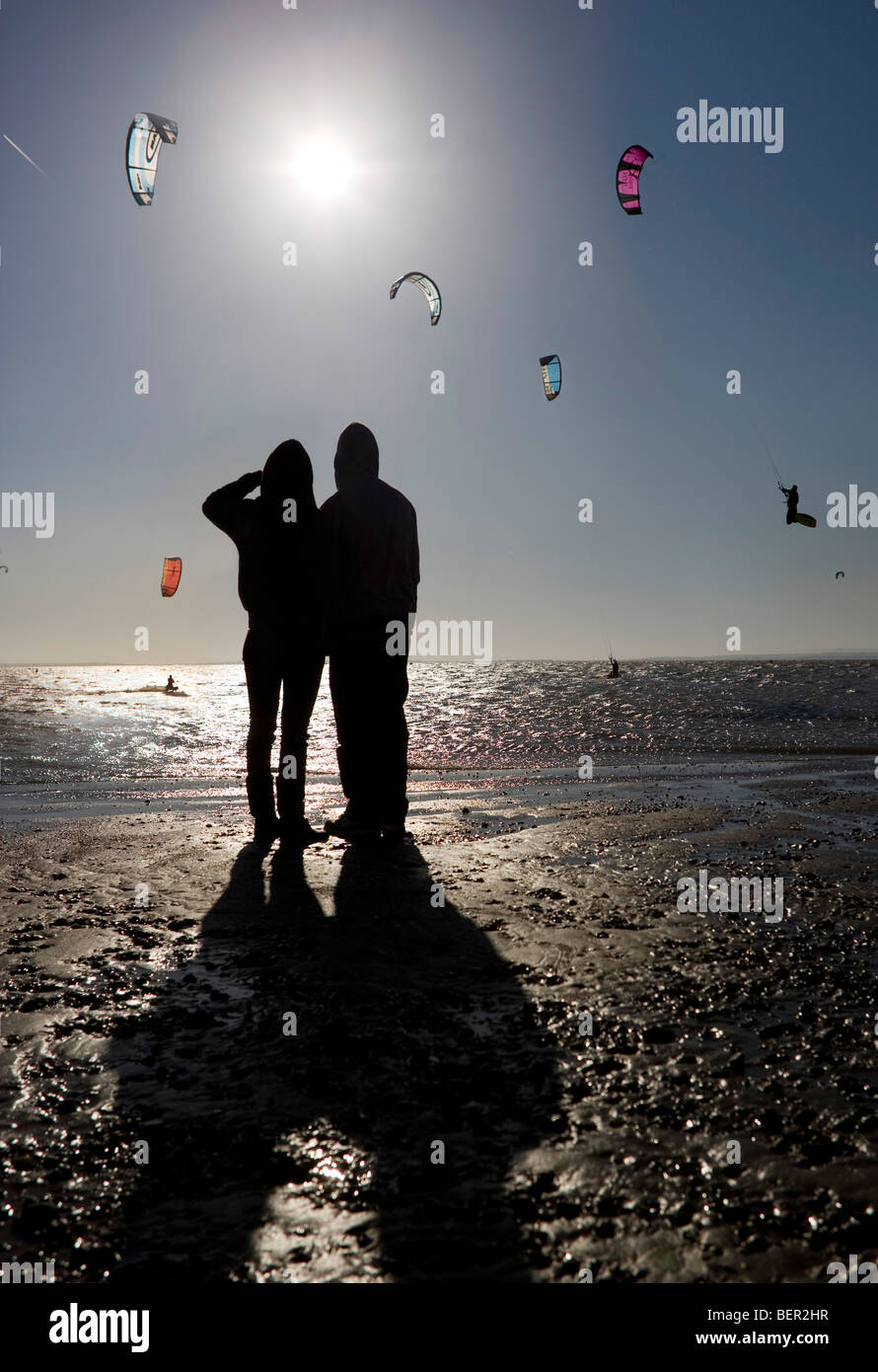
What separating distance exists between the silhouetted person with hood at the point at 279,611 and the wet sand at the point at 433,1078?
110cm

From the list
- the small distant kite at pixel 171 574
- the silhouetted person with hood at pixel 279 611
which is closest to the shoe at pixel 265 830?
the silhouetted person with hood at pixel 279 611

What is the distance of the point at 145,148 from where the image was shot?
12.3 meters

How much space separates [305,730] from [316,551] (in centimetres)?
106

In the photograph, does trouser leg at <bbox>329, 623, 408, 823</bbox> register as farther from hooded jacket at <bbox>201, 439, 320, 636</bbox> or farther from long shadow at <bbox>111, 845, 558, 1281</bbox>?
long shadow at <bbox>111, 845, 558, 1281</bbox>

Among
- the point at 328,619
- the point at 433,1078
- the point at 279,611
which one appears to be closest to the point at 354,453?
the point at 328,619

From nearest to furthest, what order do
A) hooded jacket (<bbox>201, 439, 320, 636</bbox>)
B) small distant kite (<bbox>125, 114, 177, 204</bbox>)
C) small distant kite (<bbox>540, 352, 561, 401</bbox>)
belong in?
hooded jacket (<bbox>201, 439, 320, 636</bbox>), small distant kite (<bbox>125, 114, 177, 204</bbox>), small distant kite (<bbox>540, 352, 561, 401</bbox>)

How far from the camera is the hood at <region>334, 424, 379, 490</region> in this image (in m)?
5.48

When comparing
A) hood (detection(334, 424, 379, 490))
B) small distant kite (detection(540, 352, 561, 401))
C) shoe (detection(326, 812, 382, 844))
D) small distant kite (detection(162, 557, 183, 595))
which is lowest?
shoe (detection(326, 812, 382, 844))

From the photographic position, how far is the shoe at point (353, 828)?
16.9 feet

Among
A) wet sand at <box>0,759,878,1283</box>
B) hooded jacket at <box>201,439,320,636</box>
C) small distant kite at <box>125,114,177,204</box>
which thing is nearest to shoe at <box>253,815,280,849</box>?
wet sand at <box>0,759,878,1283</box>
